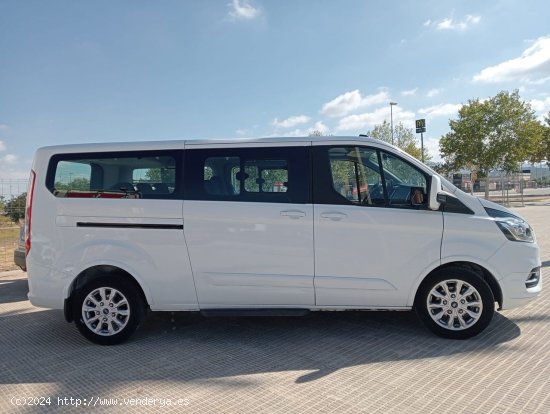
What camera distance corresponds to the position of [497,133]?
26.7m

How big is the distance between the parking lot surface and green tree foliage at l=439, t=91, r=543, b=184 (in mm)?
24470

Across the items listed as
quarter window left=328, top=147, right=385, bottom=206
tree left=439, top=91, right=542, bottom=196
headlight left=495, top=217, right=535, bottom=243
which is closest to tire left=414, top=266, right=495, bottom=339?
headlight left=495, top=217, right=535, bottom=243

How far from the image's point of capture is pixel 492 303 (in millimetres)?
4230

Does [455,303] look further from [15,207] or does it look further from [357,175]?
[15,207]

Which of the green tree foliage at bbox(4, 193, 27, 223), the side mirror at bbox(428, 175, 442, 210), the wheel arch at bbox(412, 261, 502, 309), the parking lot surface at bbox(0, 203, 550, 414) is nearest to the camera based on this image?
the parking lot surface at bbox(0, 203, 550, 414)

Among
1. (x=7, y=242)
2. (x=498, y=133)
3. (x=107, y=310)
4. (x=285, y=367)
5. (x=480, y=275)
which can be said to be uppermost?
(x=498, y=133)

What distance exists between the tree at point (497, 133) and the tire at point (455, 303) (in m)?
25.6

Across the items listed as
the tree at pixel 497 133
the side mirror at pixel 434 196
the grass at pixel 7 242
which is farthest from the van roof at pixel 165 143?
the tree at pixel 497 133

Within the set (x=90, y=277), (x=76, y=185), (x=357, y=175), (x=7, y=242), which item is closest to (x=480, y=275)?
(x=357, y=175)

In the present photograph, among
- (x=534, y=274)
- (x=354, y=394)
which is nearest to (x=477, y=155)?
(x=534, y=274)

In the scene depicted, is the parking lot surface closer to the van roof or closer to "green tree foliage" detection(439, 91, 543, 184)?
the van roof

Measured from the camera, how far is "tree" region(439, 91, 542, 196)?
26312 millimetres

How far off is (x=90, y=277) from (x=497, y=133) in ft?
91.8

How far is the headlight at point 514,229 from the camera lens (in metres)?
4.25
